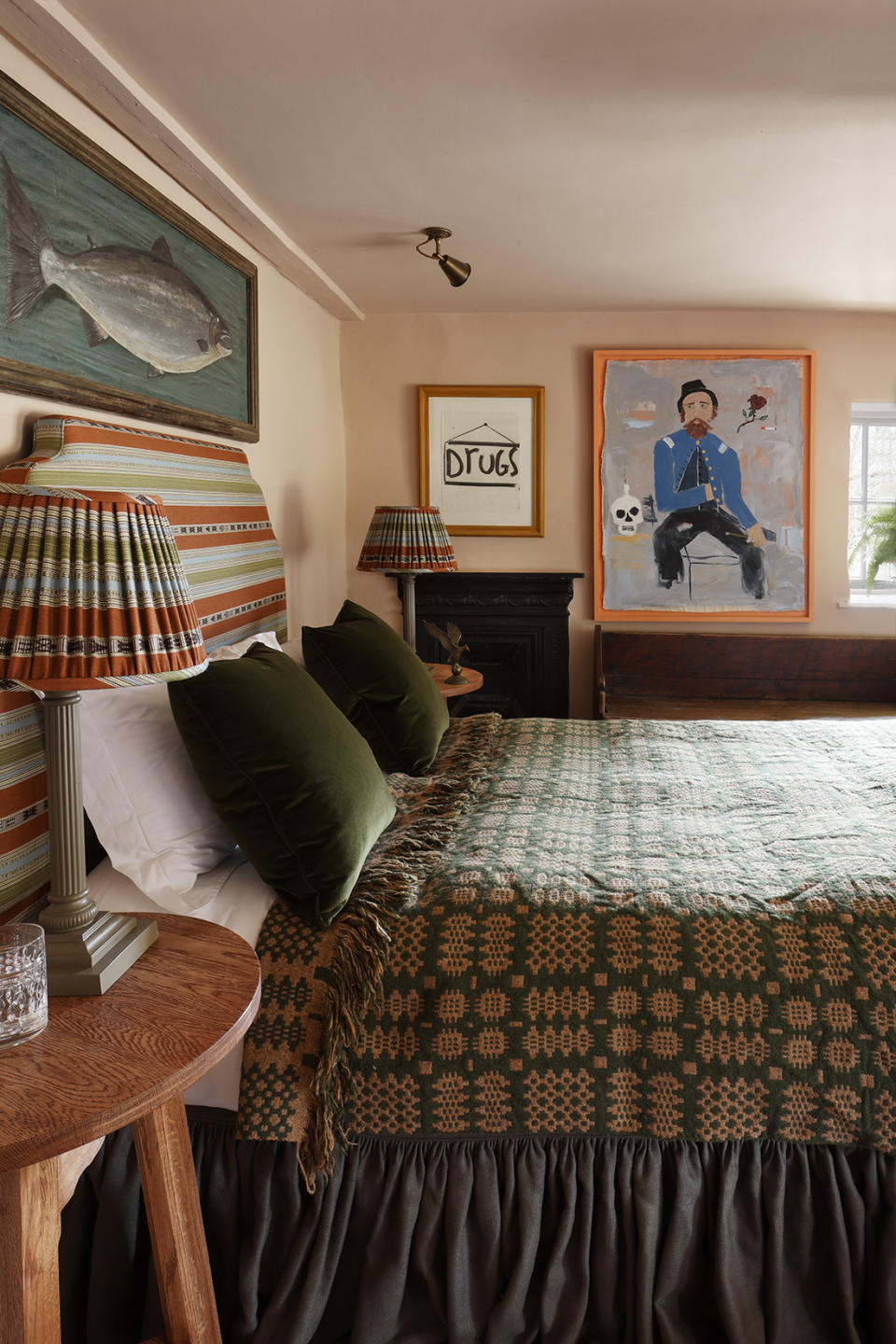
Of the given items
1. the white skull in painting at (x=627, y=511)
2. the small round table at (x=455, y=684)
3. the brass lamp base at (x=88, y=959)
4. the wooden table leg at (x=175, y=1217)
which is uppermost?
the white skull in painting at (x=627, y=511)

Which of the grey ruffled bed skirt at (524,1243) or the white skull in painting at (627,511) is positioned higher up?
the white skull in painting at (627,511)

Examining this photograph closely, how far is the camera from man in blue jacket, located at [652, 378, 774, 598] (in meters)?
4.39

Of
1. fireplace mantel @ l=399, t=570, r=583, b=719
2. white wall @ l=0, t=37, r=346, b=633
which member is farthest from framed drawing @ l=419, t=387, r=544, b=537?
white wall @ l=0, t=37, r=346, b=633

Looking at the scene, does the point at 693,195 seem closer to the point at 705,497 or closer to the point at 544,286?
the point at 544,286

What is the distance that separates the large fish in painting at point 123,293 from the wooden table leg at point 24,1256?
55.8 inches

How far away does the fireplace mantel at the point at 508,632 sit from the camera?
4504 millimetres

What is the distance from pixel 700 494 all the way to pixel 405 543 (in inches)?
60.8

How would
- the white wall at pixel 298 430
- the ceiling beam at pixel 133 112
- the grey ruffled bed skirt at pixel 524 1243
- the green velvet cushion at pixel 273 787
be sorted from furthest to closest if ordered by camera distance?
the white wall at pixel 298 430
the ceiling beam at pixel 133 112
the green velvet cushion at pixel 273 787
the grey ruffled bed skirt at pixel 524 1243

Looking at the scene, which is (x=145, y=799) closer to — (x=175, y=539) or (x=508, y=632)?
(x=175, y=539)

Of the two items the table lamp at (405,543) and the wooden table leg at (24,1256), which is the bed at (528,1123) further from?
the table lamp at (405,543)

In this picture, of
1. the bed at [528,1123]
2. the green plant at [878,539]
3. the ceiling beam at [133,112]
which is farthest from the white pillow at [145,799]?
the green plant at [878,539]

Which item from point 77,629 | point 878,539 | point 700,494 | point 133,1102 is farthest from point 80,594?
point 878,539

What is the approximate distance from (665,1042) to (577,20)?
1.85 meters

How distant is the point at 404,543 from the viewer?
12.2 feet
